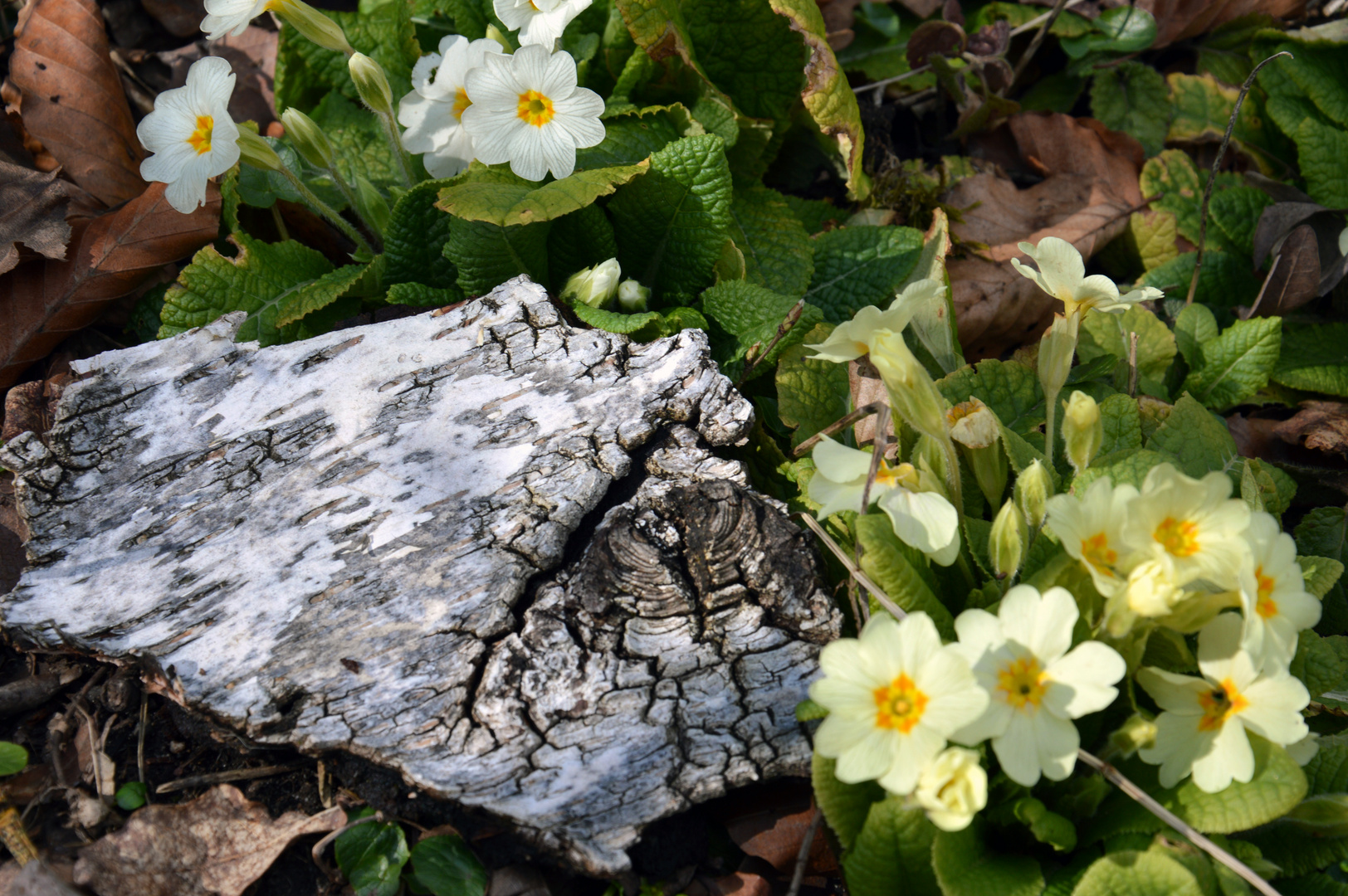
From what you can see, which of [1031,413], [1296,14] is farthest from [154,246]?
[1296,14]

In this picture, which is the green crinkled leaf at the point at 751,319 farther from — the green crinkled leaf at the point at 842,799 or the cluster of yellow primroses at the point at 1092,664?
the green crinkled leaf at the point at 842,799

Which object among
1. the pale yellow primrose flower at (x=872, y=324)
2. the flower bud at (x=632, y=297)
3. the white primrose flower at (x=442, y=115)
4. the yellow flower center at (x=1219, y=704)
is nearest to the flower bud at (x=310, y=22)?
the white primrose flower at (x=442, y=115)

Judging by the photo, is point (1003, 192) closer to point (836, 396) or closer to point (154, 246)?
point (836, 396)

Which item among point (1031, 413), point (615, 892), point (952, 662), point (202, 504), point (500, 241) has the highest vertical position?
point (500, 241)

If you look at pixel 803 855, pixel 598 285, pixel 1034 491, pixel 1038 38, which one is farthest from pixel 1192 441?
pixel 1038 38

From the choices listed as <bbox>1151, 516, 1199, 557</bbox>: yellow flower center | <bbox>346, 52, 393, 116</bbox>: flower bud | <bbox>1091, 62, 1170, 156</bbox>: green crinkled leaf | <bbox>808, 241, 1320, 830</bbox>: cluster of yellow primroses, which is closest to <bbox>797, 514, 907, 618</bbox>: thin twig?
<bbox>808, 241, 1320, 830</bbox>: cluster of yellow primroses

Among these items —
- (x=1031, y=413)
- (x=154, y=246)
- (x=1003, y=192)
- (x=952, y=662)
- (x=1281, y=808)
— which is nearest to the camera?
(x=952, y=662)

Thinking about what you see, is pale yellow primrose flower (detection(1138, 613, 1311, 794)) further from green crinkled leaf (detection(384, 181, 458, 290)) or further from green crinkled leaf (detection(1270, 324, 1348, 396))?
green crinkled leaf (detection(384, 181, 458, 290))
